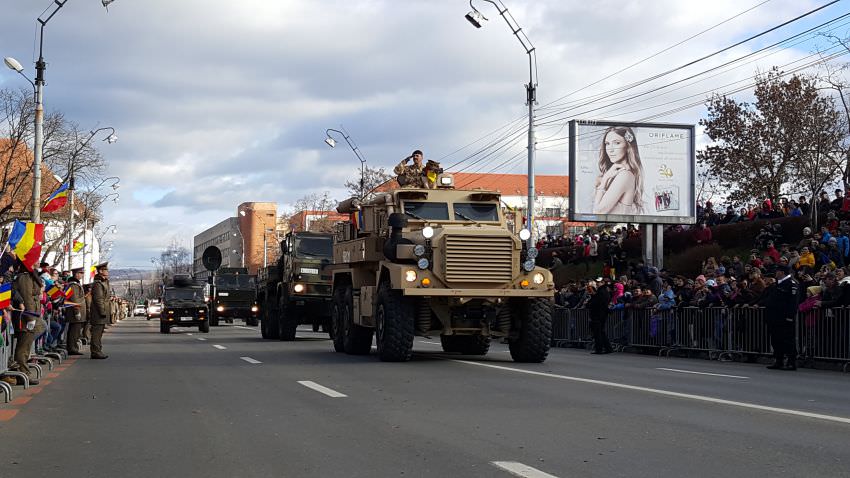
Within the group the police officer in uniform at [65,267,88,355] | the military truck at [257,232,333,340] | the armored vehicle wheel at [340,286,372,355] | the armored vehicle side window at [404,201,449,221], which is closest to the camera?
the armored vehicle side window at [404,201,449,221]

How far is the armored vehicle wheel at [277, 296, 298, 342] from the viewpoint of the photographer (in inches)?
1097

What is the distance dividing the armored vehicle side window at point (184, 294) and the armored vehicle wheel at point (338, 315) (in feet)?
71.4

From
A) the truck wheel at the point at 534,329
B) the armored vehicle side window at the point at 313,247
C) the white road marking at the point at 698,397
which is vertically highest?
the armored vehicle side window at the point at 313,247

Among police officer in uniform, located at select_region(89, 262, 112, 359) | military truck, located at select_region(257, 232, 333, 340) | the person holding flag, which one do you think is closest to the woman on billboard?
military truck, located at select_region(257, 232, 333, 340)

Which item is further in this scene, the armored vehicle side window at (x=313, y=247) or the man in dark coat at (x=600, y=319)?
the armored vehicle side window at (x=313, y=247)

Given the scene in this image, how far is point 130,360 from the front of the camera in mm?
19281

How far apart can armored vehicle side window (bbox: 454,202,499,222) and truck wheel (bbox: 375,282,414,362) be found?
2065 mm

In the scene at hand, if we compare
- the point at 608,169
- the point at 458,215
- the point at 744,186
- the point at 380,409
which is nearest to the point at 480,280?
the point at 458,215

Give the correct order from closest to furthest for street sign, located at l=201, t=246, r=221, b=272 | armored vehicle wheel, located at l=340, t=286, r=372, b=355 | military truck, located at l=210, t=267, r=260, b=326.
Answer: armored vehicle wheel, located at l=340, t=286, r=372, b=355 < street sign, located at l=201, t=246, r=221, b=272 < military truck, located at l=210, t=267, r=260, b=326

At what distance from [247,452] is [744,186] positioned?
38104 mm

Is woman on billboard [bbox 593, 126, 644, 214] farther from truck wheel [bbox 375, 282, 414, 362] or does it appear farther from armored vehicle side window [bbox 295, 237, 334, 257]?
truck wheel [bbox 375, 282, 414, 362]

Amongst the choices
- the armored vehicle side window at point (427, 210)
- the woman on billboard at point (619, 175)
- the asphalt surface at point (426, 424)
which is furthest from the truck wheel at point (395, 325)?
the woman on billboard at point (619, 175)

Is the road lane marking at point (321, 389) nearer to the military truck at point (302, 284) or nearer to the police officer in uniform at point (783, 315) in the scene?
the police officer in uniform at point (783, 315)

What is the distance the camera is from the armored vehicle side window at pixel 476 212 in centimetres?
1797
